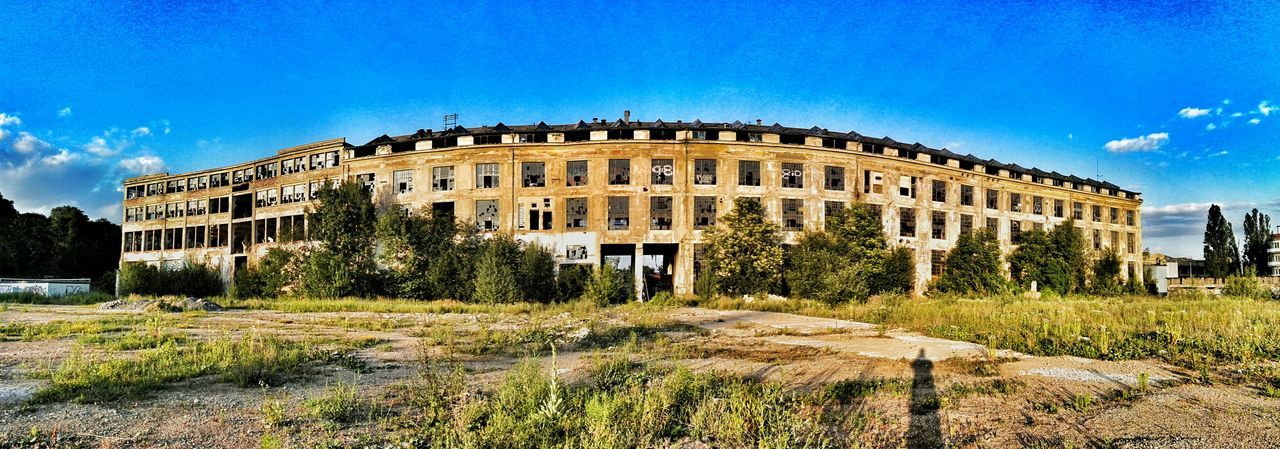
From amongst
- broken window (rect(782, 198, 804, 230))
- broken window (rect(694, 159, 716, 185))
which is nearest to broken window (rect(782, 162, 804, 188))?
broken window (rect(782, 198, 804, 230))

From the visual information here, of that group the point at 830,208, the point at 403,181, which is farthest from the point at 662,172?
the point at 403,181

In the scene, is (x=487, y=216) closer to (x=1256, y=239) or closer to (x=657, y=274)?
(x=657, y=274)

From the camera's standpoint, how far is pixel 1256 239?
237ft

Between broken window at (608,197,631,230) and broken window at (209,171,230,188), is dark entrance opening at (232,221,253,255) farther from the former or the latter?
broken window at (608,197,631,230)

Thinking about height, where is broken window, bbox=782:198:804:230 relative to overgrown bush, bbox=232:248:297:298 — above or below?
above

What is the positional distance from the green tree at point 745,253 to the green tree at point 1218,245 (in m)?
66.4

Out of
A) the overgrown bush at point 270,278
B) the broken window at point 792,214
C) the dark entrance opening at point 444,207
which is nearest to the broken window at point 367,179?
the dark entrance opening at point 444,207

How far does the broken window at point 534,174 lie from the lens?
3906 cm

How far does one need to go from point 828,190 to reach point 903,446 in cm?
3587

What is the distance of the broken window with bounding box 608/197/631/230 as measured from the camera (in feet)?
125

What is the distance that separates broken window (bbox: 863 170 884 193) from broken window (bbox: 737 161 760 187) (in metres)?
8.37

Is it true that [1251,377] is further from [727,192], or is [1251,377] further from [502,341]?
[727,192]

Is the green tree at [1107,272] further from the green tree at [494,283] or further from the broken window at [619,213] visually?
the green tree at [494,283]

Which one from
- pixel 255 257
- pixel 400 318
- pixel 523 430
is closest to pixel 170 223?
pixel 255 257
